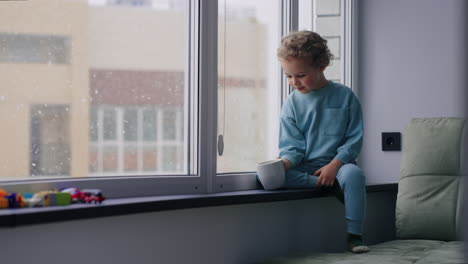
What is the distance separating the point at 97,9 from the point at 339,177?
1044 millimetres

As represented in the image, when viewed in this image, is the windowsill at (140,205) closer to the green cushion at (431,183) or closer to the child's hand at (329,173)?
the child's hand at (329,173)

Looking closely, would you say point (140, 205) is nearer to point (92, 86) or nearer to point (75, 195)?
point (75, 195)

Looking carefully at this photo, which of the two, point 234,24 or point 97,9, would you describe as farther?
point 234,24

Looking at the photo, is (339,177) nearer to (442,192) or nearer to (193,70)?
(442,192)

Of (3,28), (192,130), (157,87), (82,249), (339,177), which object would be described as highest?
(3,28)

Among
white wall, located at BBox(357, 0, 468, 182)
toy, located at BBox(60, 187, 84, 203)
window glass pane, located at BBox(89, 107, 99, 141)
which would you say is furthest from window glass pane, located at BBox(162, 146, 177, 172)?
white wall, located at BBox(357, 0, 468, 182)

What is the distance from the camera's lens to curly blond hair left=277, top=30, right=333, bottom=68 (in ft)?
7.36

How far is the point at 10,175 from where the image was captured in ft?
5.44

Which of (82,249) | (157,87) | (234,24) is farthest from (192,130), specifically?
(82,249)

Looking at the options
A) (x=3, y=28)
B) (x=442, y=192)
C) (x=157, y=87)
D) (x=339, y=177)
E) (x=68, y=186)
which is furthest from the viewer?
(x=442, y=192)

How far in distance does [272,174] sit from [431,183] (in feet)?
2.40

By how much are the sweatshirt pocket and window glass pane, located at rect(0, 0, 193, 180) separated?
22.0 inches

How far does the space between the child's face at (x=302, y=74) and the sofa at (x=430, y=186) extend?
54cm

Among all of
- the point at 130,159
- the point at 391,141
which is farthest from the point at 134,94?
the point at 391,141
